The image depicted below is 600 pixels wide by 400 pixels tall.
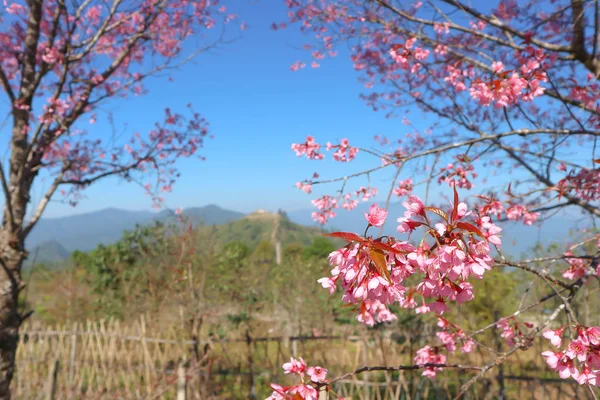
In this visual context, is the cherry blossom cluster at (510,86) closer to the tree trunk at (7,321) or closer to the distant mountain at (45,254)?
the distant mountain at (45,254)

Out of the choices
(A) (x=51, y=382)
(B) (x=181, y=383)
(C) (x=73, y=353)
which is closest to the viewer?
(B) (x=181, y=383)

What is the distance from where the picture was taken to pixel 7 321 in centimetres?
305

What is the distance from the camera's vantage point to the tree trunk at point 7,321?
3.02m

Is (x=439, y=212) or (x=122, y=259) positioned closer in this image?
(x=439, y=212)

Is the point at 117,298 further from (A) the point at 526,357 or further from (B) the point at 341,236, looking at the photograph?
(B) the point at 341,236

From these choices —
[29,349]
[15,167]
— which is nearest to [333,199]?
[15,167]

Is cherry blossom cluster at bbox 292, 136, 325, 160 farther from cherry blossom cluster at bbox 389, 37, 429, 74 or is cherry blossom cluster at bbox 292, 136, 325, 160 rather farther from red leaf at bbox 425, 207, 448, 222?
red leaf at bbox 425, 207, 448, 222

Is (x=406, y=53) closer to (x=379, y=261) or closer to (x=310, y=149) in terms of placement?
(x=310, y=149)

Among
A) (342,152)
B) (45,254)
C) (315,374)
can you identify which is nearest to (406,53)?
(342,152)

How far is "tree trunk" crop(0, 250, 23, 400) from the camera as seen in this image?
302 cm

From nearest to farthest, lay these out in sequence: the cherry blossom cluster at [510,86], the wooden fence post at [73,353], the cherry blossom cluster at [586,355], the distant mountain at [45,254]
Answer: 1. the cherry blossom cluster at [586,355]
2. the cherry blossom cluster at [510,86]
3. the distant mountain at [45,254]
4. the wooden fence post at [73,353]

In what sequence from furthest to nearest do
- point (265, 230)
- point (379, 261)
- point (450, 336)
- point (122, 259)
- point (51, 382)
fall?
point (265, 230)
point (122, 259)
point (51, 382)
point (450, 336)
point (379, 261)

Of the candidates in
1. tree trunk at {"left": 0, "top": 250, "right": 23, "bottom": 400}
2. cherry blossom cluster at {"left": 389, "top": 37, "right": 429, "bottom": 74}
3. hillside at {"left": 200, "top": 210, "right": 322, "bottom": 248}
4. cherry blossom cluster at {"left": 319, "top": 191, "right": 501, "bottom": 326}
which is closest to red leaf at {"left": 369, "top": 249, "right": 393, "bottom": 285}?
cherry blossom cluster at {"left": 319, "top": 191, "right": 501, "bottom": 326}

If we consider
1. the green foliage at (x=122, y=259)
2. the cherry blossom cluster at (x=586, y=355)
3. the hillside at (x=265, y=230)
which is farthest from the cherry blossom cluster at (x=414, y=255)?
the hillside at (x=265, y=230)
